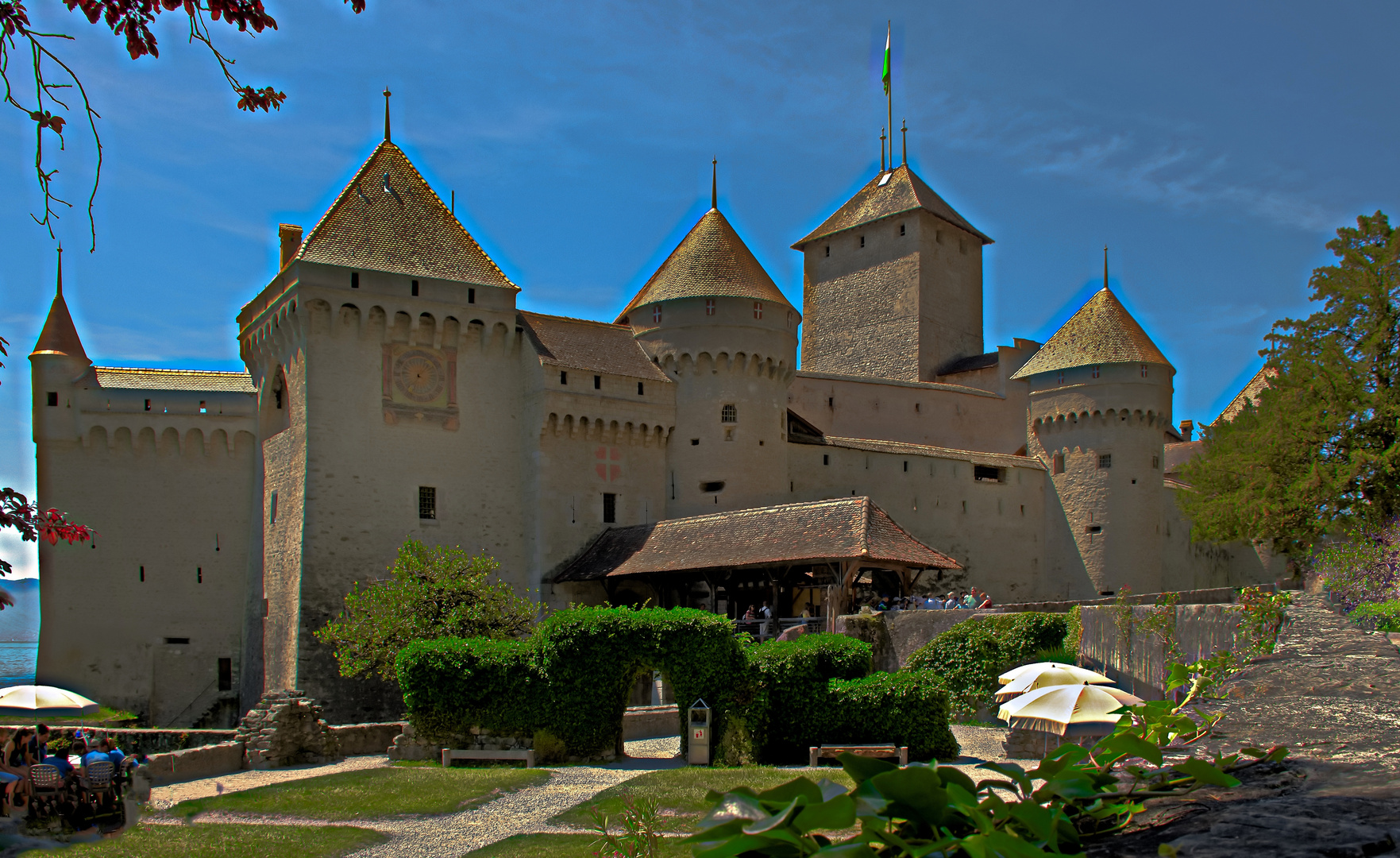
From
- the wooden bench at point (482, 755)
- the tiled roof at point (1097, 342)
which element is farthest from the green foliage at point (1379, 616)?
the tiled roof at point (1097, 342)

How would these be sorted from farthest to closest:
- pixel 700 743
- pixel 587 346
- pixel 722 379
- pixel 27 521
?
pixel 722 379 < pixel 587 346 < pixel 700 743 < pixel 27 521

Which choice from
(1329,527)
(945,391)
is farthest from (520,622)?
(945,391)

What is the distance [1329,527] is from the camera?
25844mm

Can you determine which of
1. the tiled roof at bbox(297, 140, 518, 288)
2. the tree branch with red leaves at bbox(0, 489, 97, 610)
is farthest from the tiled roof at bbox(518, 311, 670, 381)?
the tree branch with red leaves at bbox(0, 489, 97, 610)

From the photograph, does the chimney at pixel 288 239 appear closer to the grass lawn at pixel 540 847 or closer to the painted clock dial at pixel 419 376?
the painted clock dial at pixel 419 376

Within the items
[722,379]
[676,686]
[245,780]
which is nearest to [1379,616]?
[676,686]

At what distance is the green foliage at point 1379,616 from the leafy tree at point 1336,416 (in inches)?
572

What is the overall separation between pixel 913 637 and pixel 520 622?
912 cm

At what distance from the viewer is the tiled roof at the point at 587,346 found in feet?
106

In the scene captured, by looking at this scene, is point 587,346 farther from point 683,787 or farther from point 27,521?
point 27,521

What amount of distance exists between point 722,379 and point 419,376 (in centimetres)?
843

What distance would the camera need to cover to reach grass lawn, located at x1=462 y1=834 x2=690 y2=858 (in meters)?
11.3

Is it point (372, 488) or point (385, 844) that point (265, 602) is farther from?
point (385, 844)

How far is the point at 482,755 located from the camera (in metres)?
19.6
